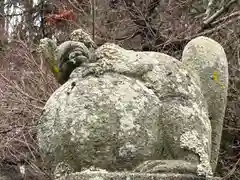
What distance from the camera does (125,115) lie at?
2307 mm

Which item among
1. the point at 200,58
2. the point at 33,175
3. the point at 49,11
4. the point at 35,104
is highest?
the point at 200,58

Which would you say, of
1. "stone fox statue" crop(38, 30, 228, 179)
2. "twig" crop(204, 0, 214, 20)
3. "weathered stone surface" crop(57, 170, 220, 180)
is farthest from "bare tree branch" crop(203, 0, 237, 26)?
"weathered stone surface" crop(57, 170, 220, 180)

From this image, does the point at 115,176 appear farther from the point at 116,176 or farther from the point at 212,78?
the point at 212,78

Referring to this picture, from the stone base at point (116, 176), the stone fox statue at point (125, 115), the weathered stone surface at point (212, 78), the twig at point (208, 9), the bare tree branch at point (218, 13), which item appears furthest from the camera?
the twig at point (208, 9)

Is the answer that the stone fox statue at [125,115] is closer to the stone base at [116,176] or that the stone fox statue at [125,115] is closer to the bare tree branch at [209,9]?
the stone base at [116,176]

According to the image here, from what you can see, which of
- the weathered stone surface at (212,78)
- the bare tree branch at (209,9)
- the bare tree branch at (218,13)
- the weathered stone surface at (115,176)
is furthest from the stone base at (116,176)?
the bare tree branch at (209,9)

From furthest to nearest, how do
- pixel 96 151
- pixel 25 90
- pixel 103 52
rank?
pixel 25 90 < pixel 103 52 < pixel 96 151

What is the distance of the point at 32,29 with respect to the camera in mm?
9945

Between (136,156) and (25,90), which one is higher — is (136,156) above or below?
above

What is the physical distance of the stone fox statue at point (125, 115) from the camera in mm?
2281

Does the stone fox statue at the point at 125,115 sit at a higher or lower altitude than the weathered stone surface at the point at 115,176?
higher

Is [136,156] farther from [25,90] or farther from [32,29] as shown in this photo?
[32,29]

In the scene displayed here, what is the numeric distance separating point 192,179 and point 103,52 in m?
0.66

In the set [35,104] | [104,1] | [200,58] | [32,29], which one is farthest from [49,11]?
[200,58]
